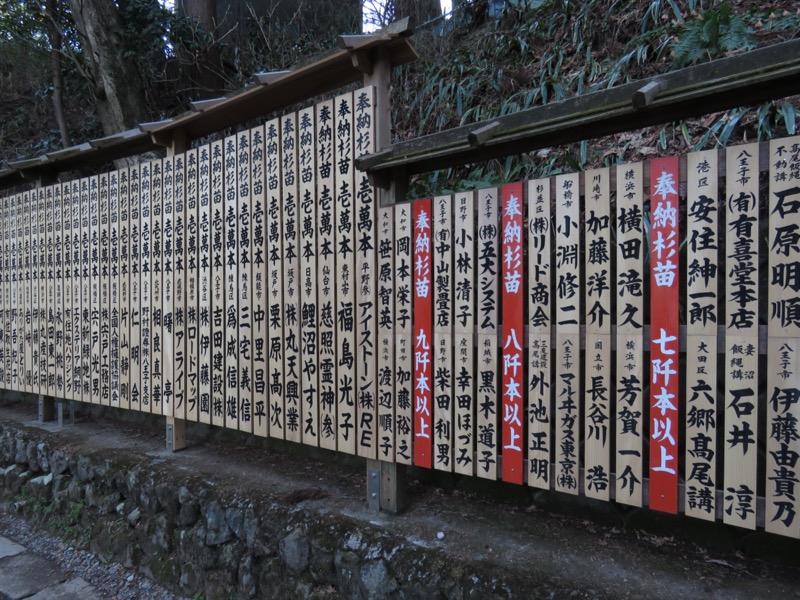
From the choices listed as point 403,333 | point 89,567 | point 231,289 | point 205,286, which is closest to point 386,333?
point 403,333

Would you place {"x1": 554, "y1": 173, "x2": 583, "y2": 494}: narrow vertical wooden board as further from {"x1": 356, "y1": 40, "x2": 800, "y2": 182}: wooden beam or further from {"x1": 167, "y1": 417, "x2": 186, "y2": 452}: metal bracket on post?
{"x1": 167, "y1": 417, "x2": 186, "y2": 452}: metal bracket on post

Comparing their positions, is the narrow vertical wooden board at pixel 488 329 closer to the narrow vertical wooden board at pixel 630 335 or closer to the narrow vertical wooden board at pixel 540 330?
the narrow vertical wooden board at pixel 540 330

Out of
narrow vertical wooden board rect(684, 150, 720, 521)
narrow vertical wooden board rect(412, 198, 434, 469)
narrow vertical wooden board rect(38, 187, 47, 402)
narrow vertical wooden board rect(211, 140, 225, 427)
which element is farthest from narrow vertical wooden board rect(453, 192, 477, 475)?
narrow vertical wooden board rect(38, 187, 47, 402)

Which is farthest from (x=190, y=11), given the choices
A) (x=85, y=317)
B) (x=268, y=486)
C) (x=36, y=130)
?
(x=268, y=486)

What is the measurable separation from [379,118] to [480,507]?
270cm

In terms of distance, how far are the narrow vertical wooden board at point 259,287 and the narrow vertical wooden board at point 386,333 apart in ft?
3.61

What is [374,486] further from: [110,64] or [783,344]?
[110,64]

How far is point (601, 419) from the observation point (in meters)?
2.66

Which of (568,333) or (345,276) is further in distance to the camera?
(345,276)

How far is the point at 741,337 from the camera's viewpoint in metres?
2.29

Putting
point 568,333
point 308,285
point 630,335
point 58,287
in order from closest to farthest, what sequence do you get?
1. point 630,335
2. point 568,333
3. point 308,285
4. point 58,287

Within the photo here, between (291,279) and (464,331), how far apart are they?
148 centimetres

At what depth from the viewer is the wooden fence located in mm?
2322

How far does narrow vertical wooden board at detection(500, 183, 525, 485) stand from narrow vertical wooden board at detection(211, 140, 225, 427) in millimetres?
2505
